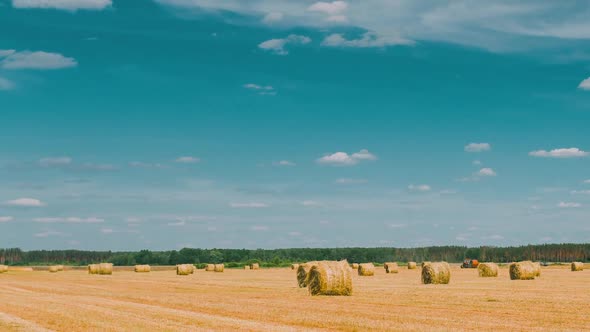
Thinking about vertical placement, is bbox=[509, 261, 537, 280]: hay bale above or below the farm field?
above

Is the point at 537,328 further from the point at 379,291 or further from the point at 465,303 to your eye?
the point at 379,291

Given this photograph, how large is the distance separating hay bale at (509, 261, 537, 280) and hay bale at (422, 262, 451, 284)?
23.8 ft

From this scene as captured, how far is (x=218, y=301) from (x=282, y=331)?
11.3m

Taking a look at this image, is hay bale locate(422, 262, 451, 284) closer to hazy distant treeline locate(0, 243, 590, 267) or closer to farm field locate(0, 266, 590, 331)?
farm field locate(0, 266, 590, 331)

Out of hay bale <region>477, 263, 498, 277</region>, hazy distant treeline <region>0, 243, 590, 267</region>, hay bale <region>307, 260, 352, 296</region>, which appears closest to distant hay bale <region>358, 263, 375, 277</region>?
hay bale <region>477, 263, 498, 277</region>

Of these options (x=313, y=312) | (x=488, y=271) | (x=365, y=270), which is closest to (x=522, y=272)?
(x=488, y=271)

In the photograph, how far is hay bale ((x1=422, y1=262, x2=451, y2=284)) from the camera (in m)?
42.2

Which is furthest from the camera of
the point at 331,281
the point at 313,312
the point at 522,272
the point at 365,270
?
the point at 365,270

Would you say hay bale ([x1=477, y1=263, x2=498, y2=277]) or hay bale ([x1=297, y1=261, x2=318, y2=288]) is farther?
hay bale ([x1=477, y1=263, x2=498, y2=277])

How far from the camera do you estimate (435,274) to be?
4225cm

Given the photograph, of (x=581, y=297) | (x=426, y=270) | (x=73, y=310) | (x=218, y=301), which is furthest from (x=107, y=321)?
(x=426, y=270)

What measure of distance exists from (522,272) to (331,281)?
65.1 ft

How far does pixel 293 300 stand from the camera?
A: 98.0ft

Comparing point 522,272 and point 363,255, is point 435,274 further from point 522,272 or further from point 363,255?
point 363,255
